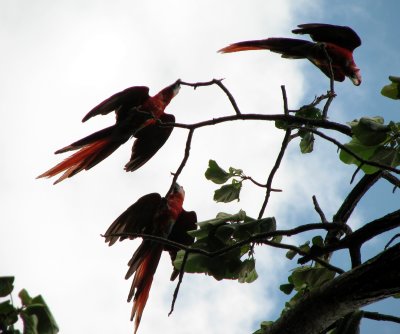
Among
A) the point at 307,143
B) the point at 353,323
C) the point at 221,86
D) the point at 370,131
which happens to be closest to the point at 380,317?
the point at 353,323

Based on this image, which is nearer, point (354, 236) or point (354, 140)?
point (354, 236)

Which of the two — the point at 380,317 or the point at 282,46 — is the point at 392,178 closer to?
the point at 380,317

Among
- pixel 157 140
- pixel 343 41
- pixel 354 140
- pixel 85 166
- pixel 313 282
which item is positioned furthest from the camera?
pixel 157 140

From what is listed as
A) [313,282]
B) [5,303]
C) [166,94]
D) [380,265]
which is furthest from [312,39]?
[5,303]

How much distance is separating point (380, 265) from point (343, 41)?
36.0 inches

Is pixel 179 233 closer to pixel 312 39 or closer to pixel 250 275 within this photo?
pixel 250 275

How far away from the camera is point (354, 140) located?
1.08 meters

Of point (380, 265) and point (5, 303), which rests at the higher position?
point (380, 265)

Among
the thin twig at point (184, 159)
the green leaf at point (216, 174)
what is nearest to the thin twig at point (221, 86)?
the thin twig at point (184, 159)

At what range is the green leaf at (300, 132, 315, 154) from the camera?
1415mm

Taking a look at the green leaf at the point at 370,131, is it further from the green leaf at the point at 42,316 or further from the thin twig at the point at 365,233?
Result: the green leaf at the point at 42,316

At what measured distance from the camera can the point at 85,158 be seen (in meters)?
1.41

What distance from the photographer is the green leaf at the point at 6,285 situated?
2.57ft

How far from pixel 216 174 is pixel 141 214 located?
28 centimetres
